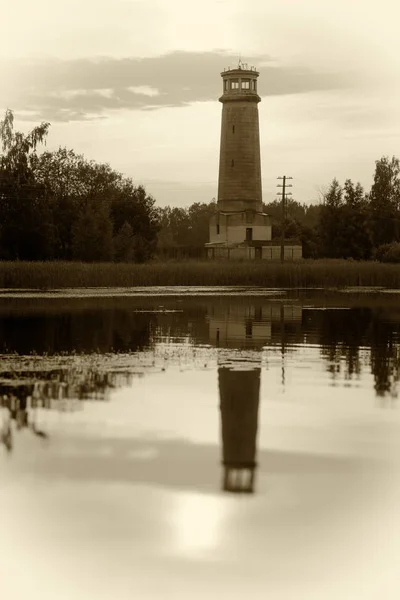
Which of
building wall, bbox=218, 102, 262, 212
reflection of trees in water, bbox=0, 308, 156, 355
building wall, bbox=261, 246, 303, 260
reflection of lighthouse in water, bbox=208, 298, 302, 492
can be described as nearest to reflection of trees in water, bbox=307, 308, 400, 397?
reflection of lighthouse in water, bbox=208, 298, 302, 492

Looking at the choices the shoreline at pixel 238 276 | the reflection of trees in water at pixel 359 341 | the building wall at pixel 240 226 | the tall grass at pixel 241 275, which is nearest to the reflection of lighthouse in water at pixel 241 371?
the reflection of trees in water at pixel 359 341

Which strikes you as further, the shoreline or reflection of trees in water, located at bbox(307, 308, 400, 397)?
the shoreline

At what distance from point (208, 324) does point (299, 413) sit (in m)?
15.0

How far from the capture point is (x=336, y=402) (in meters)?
14.0

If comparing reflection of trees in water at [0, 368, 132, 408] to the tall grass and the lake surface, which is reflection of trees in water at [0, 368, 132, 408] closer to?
the lake surface

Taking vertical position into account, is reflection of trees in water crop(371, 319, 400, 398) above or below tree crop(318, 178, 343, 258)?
below

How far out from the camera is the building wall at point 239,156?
3295 inches

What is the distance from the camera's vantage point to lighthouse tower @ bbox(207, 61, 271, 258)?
83.9m

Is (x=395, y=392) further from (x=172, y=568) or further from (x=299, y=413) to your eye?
(x=172, y=568)

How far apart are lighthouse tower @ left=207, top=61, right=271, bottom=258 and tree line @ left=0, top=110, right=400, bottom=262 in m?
3.03

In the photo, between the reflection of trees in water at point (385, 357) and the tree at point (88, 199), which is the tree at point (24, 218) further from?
the reflection of trees in water at point (385, 357)

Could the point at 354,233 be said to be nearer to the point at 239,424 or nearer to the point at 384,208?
the point at 384,208

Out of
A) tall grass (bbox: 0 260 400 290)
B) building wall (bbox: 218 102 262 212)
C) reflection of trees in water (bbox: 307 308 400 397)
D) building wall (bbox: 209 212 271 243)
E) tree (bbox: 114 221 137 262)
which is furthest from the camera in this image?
building wall (bbox: 209 212 271 243)

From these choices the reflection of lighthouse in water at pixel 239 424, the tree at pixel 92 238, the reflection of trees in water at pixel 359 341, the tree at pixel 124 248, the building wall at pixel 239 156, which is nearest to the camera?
the reflection of lighthouse in water at pixel 239 424
